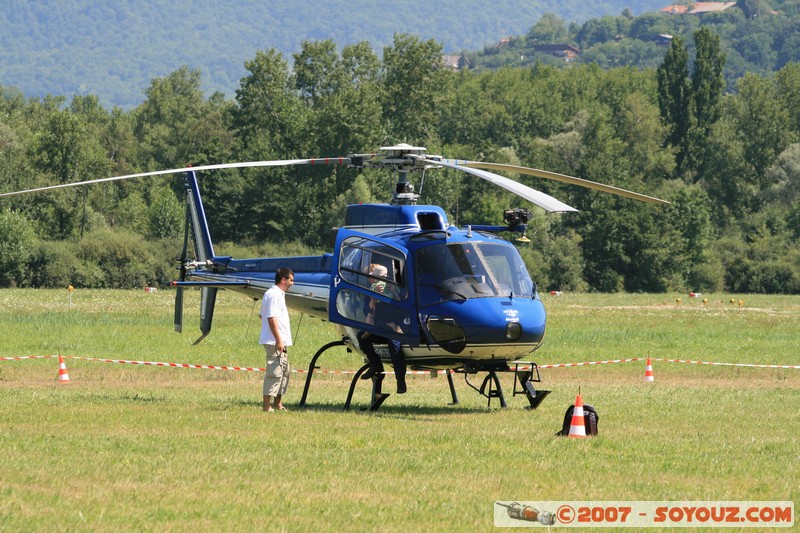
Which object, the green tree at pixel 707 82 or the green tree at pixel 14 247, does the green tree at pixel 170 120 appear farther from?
the green tree at pixel 707 82

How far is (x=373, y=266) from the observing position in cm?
1599

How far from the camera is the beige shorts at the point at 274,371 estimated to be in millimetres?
15367

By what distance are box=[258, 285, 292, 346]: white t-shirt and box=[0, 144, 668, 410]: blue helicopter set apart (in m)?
0.95

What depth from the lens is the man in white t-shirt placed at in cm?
1521

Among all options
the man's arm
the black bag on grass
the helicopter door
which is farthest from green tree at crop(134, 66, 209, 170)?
the black bag on grass

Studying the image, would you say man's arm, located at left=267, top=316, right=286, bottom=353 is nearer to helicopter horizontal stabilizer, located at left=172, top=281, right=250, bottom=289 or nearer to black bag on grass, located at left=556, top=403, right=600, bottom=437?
helicopter horizontal stabilizer, located at left=172, top=281, right=250, bottom=289

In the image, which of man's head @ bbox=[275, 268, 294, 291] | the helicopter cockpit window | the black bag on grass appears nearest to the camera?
the black bag on grass

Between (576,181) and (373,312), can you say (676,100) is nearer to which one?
(373,312)

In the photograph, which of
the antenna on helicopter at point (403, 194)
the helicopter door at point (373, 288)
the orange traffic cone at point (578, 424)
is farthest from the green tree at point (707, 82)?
the orange traffic cone at point (578, 424)

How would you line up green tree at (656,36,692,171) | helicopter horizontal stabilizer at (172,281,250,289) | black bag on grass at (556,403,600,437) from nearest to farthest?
black bag on grass at (556,403,600,437) → helicopter horizontal stabilizer at (172,281,250,289) → green tree at (656,36,692,171)

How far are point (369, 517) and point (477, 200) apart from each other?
75.2 meters

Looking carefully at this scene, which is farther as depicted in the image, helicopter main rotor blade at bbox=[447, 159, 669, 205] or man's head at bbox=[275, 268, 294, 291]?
man's head at bbox=[275, 268, 294, 291]

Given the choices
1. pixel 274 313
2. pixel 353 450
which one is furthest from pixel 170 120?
pixel 353 450

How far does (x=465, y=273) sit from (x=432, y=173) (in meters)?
58.7
